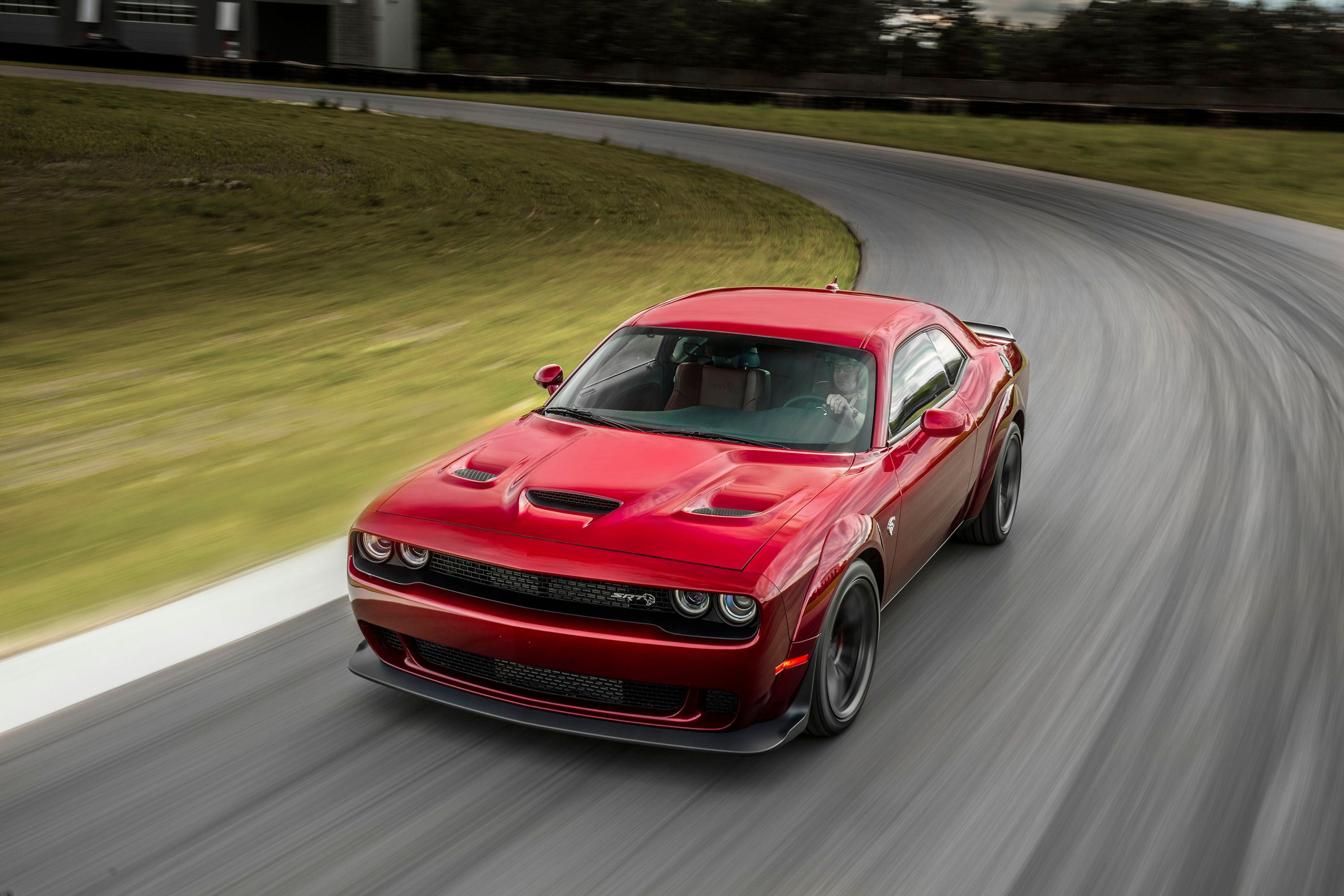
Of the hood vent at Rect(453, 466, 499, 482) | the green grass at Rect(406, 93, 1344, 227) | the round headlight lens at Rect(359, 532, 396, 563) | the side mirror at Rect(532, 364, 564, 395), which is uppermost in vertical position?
the green grass at Rect(406, 93, 1344, 227)

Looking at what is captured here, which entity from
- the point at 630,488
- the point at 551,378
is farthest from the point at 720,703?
the point at 551,378

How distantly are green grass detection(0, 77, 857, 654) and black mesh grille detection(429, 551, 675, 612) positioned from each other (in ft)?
7.12

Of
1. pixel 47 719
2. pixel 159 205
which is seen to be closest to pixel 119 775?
pixel 47 719

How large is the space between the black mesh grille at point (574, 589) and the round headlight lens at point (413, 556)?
24 centimetres

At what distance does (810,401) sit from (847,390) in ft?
0.55

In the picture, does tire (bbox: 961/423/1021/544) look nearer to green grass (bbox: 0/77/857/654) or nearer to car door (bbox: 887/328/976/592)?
car door (bbox: 887/328/976/592)

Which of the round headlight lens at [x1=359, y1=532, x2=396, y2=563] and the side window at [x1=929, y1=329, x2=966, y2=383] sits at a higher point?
the side window at [x1=929, y1=329, x2=966, y2=383]

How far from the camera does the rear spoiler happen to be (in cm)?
689

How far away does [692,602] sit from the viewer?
12.3ft

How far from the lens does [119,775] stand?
3816 millimetres

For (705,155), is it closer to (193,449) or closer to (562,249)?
(562,249)

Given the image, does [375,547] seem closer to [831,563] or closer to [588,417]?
[588,417]

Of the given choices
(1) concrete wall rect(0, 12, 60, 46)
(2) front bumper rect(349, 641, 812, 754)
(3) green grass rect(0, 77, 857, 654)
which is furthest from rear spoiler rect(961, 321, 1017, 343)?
(1) concrete wall rect(0, 12, 60, 46)

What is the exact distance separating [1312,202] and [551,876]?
2659cm
